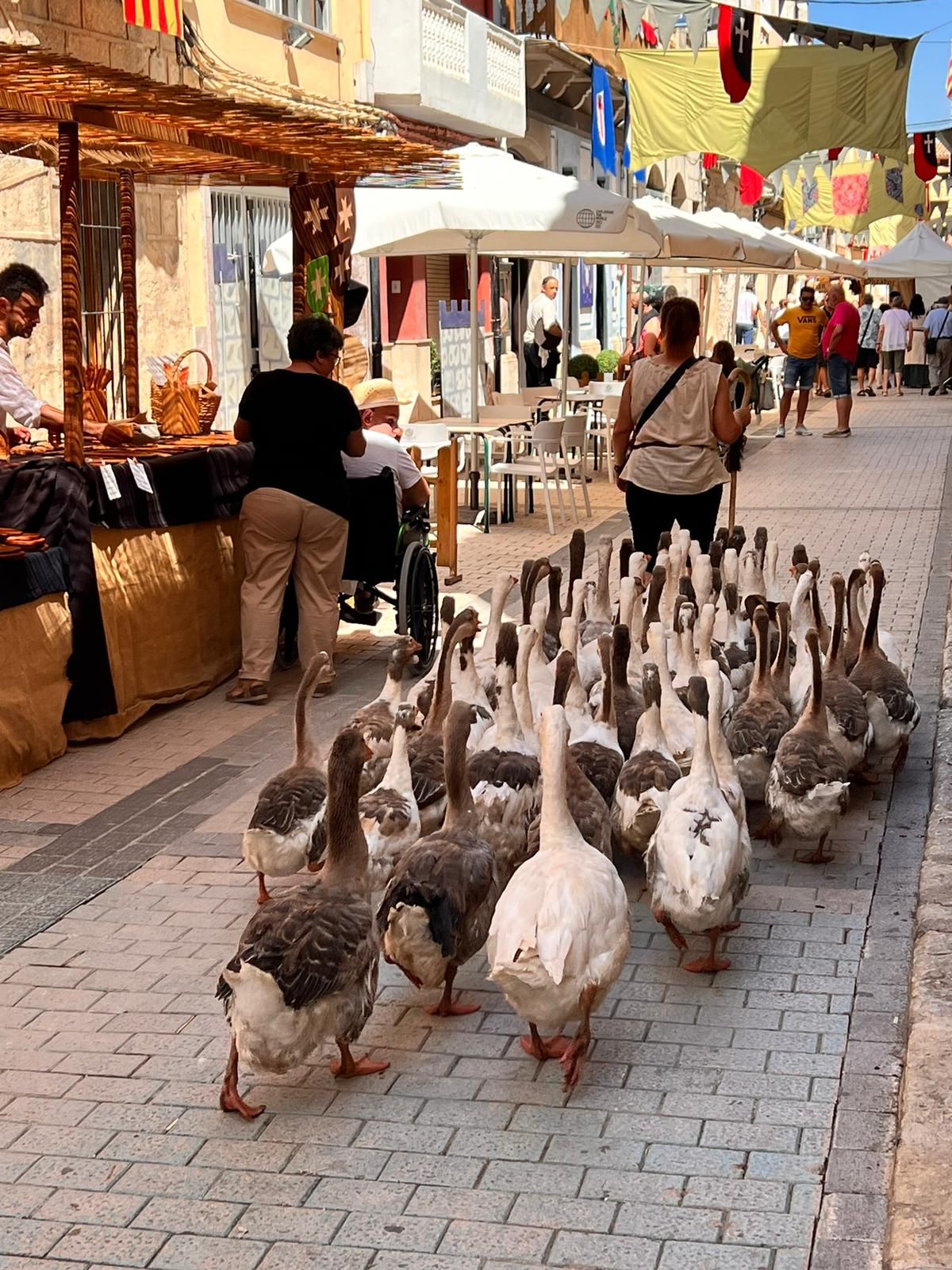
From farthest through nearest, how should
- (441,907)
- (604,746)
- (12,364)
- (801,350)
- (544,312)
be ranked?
(544,312)
(801,350)
(12,364)
(604,746)
(441,907)

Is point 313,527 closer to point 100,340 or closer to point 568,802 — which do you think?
point 568,802

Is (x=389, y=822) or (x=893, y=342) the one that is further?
(x=893, y=342)

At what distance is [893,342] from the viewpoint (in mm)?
33719

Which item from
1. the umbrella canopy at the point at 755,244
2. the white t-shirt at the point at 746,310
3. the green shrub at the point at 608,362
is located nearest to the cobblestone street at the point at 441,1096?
the umbrella canopy at the point at 755,244

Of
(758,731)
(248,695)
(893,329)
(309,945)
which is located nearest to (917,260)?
(893,329)

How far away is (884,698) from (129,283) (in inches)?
234

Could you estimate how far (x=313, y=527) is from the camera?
8656mm

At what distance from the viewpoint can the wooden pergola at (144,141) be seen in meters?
7.41

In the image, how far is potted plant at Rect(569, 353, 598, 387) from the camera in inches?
856

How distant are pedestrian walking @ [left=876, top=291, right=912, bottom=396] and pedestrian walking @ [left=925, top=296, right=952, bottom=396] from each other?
498 millimetres

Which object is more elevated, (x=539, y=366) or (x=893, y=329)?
(x=893, y=329)

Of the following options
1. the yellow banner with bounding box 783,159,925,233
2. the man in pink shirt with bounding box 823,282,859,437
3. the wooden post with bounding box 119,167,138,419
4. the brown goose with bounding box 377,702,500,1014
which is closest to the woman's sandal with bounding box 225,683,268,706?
the wooden post with bounding box 119,167,138,419

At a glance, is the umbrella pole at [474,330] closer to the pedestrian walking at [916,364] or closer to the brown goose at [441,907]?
the brown goose at [441,907]

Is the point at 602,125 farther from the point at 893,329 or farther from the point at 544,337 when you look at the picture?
the point at 893,329
